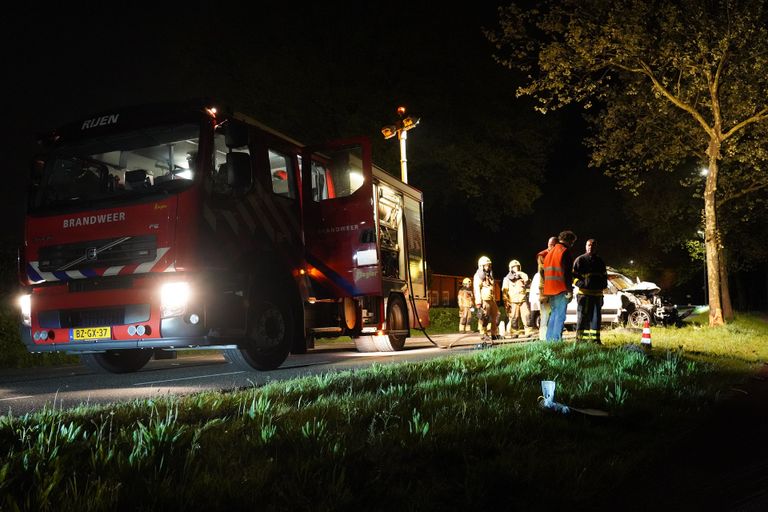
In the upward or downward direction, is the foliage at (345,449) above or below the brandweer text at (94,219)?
below

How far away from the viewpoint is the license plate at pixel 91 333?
7.84 meters

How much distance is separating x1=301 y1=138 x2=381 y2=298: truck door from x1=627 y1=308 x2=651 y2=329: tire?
1154cm

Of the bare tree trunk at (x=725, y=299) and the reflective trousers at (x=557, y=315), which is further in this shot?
the bare tree trunk at (x=725, y=299)

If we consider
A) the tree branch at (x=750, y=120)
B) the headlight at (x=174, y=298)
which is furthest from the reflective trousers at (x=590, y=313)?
the tree branch at (x=750, y=120)

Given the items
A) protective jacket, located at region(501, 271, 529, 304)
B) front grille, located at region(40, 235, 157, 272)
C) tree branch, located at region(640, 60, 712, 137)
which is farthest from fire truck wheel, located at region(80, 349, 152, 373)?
tree branch, located at region(640, 60, 712, 137)

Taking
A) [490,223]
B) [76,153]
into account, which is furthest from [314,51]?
[76,153]

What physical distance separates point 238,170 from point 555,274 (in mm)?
5908

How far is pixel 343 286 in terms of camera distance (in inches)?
425

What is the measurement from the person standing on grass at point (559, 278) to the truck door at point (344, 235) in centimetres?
302

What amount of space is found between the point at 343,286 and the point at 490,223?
21.1 m

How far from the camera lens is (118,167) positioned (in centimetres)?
843

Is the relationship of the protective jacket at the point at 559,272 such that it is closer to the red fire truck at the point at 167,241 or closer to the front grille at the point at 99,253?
the red fire truck at the point at 167,241

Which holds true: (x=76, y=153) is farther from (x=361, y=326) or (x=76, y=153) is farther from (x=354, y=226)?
(x=361, y=326)

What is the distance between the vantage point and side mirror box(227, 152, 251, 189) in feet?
26.6
